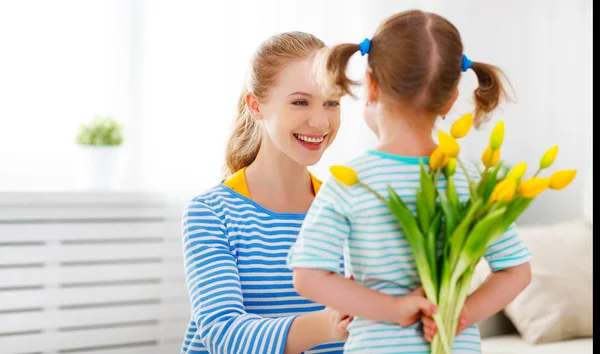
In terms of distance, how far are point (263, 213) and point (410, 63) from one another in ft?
2.15

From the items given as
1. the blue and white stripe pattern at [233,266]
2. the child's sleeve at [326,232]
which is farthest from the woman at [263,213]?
the child's sleeve at [326,232]

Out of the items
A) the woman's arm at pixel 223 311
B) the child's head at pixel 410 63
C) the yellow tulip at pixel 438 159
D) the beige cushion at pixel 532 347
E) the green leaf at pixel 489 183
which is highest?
the child's head at pixel 410 63

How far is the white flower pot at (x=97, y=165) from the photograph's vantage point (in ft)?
9.71

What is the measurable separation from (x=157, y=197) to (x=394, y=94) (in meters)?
2.15

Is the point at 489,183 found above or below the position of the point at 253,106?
below

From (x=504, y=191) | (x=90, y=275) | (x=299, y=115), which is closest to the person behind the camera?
(x=504, y=191)

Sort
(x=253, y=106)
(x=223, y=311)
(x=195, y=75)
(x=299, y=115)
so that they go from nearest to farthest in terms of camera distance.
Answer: (x=223, y=311) → (x=299, y=115) → (x=253, y=106) → (x=195, y=75)

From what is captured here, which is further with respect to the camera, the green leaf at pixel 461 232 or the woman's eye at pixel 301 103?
the woman's eye at pixel 301 103

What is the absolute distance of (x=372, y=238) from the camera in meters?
0.94

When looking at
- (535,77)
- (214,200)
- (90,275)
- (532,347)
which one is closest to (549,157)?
(214,200)

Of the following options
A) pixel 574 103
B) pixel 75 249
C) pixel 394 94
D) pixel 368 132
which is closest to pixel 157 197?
pixel 75 249

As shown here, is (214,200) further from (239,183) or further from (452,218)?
(452,218)

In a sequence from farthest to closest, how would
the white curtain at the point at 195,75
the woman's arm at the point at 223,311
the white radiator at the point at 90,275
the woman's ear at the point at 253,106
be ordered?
the white curtain at the point at 195,75
the white radiator at the point at 90,275
the woman's ear at the point at 253,106
the woman's arm at the point at 223,311

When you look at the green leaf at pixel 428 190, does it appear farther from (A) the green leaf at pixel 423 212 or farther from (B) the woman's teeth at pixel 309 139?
(B) the woman's teeth at pixel 309 139
